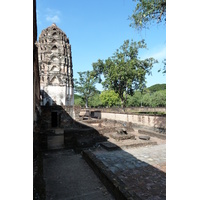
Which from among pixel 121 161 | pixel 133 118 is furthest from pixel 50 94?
pixel 121 161

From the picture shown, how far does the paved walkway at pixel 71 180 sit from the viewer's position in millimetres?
4367

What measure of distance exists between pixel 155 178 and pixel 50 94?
23837mm

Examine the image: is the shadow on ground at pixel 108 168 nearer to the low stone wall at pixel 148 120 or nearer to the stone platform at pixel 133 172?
the stone platform at pixel 133 172

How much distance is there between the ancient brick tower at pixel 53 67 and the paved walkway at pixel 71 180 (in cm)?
1945

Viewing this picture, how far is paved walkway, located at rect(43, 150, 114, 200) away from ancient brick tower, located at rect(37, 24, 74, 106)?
19.5 meters

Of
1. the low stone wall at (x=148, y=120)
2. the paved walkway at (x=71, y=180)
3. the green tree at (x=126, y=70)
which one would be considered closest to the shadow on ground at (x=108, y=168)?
the paved walkway at (x=71, y=180)

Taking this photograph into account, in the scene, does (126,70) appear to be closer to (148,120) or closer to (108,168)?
(148,120)

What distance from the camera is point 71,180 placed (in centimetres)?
530

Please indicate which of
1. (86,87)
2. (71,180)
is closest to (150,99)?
(86,87)

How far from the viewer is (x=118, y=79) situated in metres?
26.3
